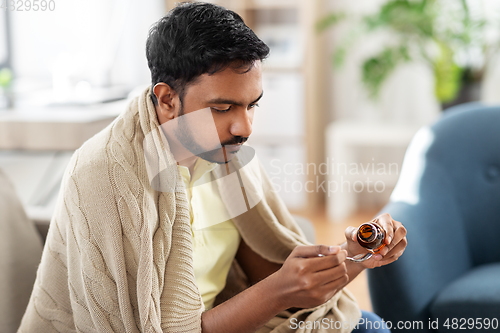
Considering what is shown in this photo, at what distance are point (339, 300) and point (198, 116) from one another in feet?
1.57

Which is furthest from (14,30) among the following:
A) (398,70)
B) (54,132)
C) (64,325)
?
(398,70)

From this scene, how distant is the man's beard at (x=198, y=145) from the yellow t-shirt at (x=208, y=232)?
0.12ft

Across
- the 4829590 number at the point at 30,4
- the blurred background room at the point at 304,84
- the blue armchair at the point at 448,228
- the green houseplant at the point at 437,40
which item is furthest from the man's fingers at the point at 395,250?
the green houseplant at the point at 437,40

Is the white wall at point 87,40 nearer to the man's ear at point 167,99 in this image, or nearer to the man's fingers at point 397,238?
the man's ear at point 167,99

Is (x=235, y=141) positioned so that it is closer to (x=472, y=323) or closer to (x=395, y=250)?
(x=395, y=250)

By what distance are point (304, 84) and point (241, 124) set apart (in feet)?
7.19

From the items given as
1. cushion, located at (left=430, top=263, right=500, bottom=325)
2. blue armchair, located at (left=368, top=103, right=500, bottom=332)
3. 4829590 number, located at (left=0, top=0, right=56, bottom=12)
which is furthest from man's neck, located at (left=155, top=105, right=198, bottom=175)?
cushion, located at (left=430, top=263, right=500, bottom=325)

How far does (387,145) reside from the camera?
101 inches

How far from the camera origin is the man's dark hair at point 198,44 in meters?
0.69

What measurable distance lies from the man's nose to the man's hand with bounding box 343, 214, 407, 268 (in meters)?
0.26

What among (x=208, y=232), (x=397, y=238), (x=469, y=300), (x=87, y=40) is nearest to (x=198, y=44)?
(x=208, y=232)

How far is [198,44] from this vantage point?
69 centimetres

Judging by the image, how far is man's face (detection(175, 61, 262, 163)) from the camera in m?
0.70

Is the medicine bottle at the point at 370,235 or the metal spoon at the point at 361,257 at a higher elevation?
the medicine bottle at the point at 370,235
